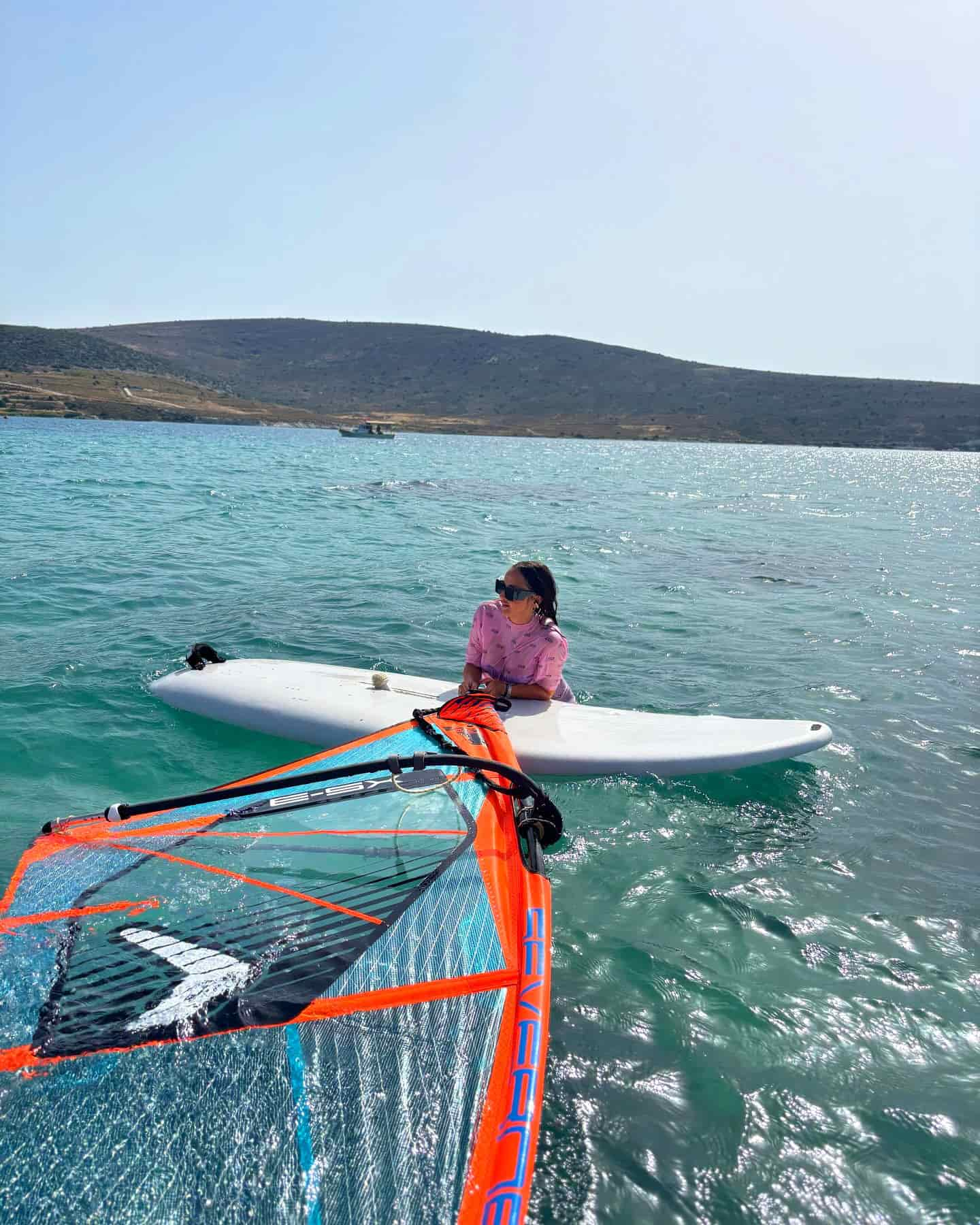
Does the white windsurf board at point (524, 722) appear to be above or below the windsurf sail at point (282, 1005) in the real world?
below

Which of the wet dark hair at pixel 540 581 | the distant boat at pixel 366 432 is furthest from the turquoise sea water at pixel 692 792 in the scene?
the distant boat at pixel 366 432

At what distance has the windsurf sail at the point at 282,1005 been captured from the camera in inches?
74.8

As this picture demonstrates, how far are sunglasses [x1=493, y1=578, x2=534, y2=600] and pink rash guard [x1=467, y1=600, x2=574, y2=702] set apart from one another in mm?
290

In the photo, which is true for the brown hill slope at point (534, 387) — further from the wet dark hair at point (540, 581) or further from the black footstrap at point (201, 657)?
the wet dark hair at point (540, 581)

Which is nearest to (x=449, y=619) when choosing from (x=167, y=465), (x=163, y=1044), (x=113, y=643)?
(x=113, y=643)

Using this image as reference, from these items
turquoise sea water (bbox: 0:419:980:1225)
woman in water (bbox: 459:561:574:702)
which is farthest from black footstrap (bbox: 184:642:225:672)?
woman in water (bbox: 459:561:574:702)

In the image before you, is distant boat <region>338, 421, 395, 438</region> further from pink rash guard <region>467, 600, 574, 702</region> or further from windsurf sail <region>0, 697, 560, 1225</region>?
windsurf sail <region>0, 697, 560, 1225</region>

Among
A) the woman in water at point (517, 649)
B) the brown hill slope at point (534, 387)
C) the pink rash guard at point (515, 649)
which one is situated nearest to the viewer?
the woman in water at point (517, 649)

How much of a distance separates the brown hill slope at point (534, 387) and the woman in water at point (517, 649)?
78.8 m

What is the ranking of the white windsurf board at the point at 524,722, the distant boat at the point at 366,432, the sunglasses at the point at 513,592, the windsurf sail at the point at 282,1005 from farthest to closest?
Answer: the distant boat at the point at 366,432 < the sunglasses at the point at 513,592 < the white windsurf board at the point at 524,722 < the windsurf sail at the point at 282,1005

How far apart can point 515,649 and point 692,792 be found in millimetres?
1586

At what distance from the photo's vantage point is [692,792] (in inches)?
196

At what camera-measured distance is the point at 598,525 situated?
19594 millimetres

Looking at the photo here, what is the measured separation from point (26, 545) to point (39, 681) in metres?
7.34
